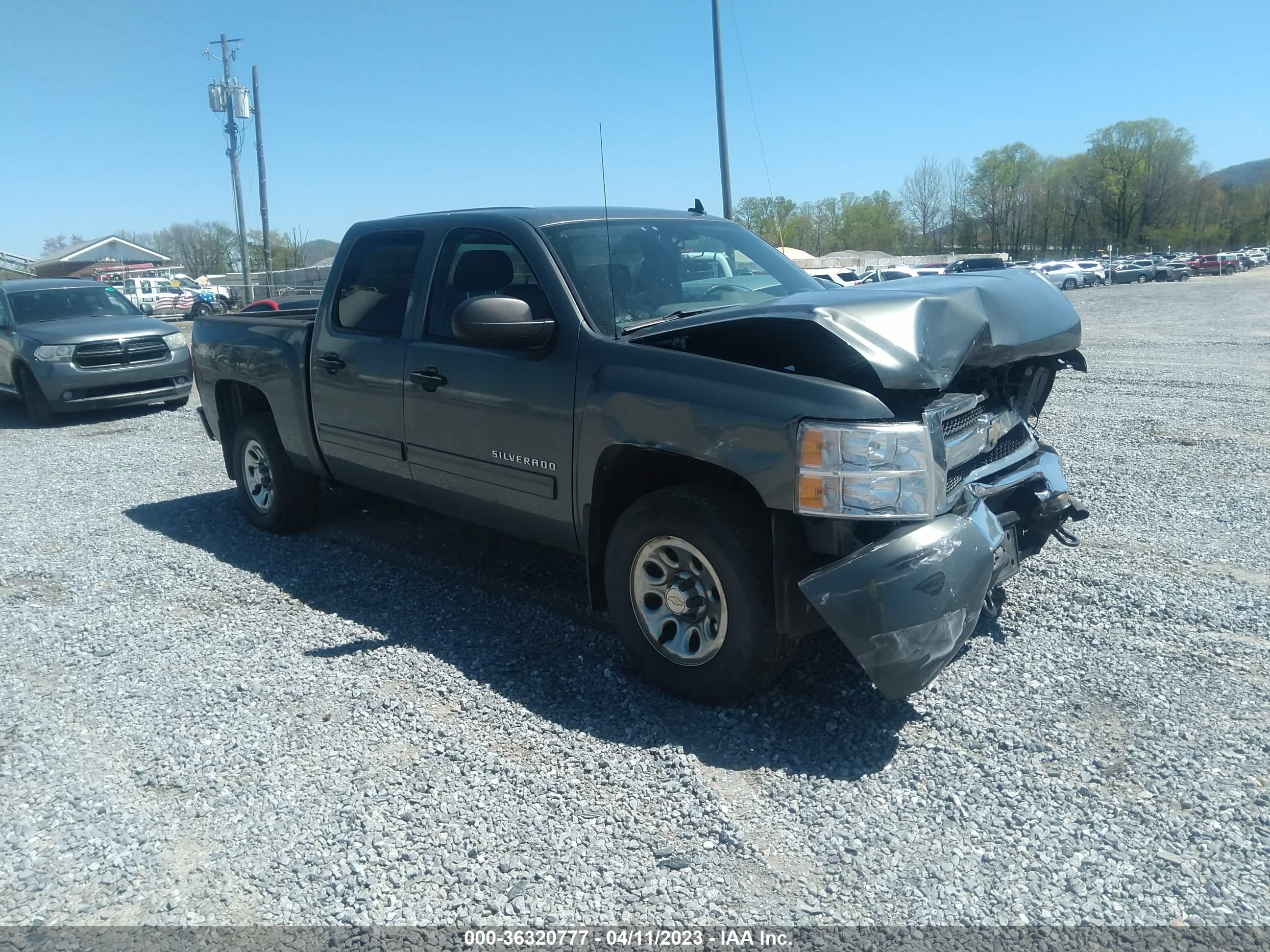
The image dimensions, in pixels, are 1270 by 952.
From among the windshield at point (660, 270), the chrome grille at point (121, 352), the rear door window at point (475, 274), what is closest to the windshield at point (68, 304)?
the chrome grille at point (121, 352)

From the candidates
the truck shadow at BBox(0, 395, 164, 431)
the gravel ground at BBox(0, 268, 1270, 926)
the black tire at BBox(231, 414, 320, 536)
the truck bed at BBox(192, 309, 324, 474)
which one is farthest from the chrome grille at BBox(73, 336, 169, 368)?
the gravel ground at BBox(0, 268, 1270, 926)

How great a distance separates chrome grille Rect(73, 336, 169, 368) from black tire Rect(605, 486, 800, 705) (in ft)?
33.6

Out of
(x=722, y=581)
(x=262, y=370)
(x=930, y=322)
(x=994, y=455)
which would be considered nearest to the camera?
(x=930, y=322)

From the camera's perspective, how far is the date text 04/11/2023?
2.51 meters

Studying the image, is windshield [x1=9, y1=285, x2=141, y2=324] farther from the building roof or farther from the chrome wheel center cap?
the building roof

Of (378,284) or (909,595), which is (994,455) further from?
(378,284)

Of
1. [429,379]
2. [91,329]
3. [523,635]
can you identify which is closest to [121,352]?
[91,329]

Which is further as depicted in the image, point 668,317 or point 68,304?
point 68,304

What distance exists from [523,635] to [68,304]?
11.1m

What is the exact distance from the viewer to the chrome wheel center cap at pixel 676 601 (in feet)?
12.0

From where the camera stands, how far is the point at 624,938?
2.54 meters

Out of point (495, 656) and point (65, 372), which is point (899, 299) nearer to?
point (495, 656)

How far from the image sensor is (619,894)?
106 inches

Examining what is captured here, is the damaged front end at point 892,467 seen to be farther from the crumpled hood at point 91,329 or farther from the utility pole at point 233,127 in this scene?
the utility pole at point 233,127
